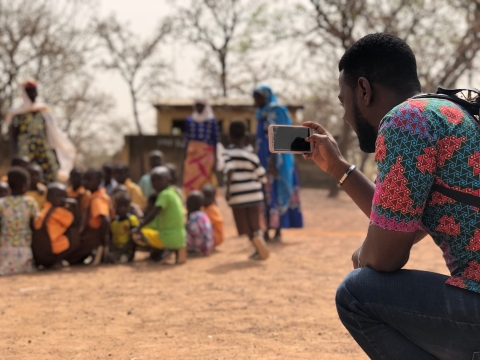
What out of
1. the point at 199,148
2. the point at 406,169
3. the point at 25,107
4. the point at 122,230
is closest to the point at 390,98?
the point at 406,169

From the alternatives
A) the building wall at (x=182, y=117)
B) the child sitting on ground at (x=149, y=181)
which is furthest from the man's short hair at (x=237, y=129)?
the building wall at (x=182, y=117)

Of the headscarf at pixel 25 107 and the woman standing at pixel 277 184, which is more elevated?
the headscarf at pixel 25 107

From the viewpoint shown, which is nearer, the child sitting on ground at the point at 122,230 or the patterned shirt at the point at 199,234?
the child sitting on ground at the point at 122,230

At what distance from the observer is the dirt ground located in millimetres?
3223

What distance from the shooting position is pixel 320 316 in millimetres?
3992

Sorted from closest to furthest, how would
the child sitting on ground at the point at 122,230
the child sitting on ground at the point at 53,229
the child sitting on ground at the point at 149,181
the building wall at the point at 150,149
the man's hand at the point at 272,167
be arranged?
the child sitting on ground at the point at 53,229, the child sitting on ground at the point at 122,230, the man's hand at the point at 272,167, the child sitting on ground at the point at 149,181, the building wall at the point at 150,149

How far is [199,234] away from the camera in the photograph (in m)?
6.95

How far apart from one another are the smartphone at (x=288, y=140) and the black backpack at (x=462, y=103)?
59 centimetres

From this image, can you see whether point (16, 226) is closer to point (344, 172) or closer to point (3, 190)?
point (3, 190)

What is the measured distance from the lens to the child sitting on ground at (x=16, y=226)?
5.77m

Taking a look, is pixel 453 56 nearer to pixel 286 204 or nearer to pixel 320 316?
pixel 286 204

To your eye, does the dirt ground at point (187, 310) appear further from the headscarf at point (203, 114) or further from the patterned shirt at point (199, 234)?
the headscarf at point (203, 114)

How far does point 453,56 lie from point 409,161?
1366cm

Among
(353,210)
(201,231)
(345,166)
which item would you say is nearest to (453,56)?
(353,210)
